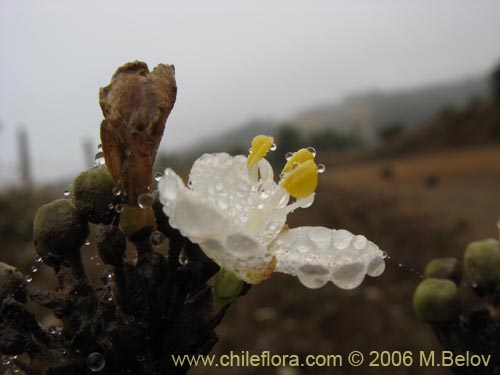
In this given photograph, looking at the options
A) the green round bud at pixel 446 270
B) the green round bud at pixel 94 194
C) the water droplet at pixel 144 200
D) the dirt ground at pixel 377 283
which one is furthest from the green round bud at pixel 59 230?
A: the dirt ground at pixel 377 283

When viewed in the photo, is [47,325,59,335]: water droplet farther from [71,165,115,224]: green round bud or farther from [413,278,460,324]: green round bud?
[413,278,460,324]: green round bud

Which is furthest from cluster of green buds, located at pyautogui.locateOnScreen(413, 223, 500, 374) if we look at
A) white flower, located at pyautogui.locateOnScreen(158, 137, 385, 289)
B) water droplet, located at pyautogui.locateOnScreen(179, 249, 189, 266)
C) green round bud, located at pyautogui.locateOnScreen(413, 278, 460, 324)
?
water droplet, located at pyautogui.locateOnScreen(179, 249, 189, 266)

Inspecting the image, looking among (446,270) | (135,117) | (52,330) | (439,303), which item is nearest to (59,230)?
(52,330)

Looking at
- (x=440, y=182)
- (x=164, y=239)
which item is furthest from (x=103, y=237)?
(x=440, y=182)

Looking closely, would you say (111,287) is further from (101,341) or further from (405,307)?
(405,307)

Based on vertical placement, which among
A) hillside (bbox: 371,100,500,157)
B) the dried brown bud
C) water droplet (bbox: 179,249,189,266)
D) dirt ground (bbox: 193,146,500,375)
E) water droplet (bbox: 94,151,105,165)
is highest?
the dried brown bud
